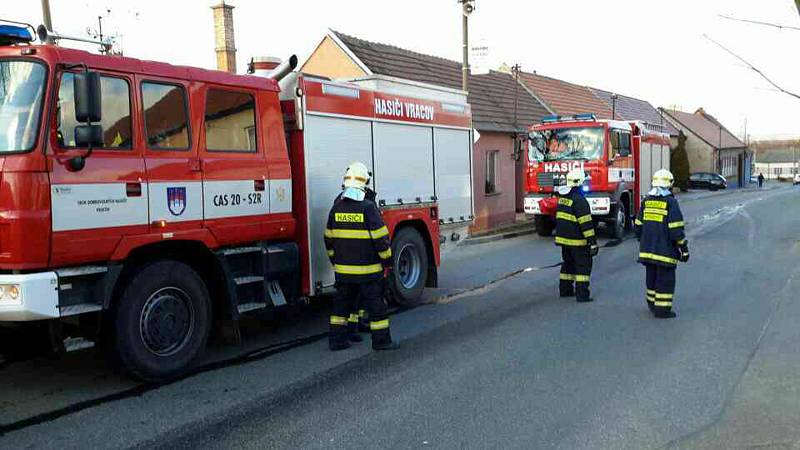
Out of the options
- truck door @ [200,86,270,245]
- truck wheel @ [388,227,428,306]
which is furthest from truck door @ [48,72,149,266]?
truck wheel @ [388,227,428,306]

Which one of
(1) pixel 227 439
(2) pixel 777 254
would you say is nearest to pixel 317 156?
(1) pixel 227 439

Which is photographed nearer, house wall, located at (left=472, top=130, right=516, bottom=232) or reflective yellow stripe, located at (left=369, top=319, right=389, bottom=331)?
reflective yellow stripe, located at (left=369, top=319, right=389, bottom=331)

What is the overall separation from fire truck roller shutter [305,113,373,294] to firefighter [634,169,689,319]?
3.54m

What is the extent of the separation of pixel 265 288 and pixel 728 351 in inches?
173

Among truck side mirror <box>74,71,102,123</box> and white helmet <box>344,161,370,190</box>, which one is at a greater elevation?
truck side mirror <box>74,71,102,123</box>

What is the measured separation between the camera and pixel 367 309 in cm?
668

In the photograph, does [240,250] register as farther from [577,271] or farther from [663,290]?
[663,290]

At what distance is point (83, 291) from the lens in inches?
202

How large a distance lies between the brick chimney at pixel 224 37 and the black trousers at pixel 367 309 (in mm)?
14983

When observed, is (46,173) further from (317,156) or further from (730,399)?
(730,399)

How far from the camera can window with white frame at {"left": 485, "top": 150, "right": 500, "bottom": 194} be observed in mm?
21000

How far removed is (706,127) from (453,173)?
62.5m

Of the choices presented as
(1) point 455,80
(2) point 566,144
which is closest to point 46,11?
(2) point 566,144

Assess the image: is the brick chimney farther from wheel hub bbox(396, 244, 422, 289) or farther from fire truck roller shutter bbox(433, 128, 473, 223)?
wheel hub bbox(396, 244, 422, 289)
